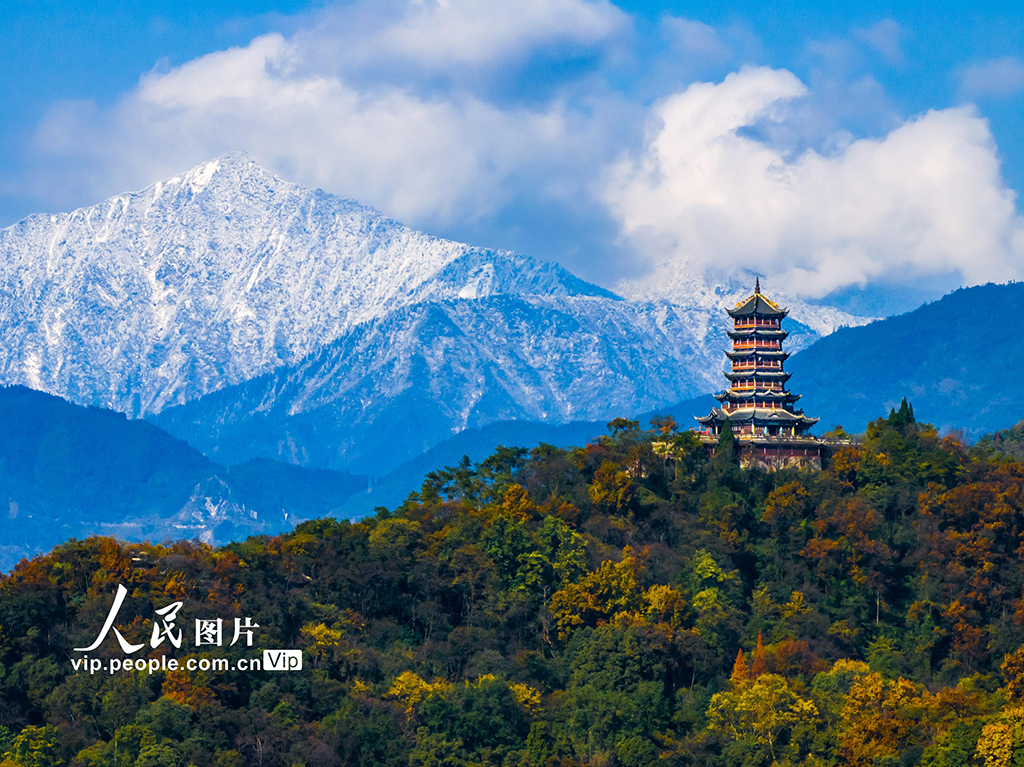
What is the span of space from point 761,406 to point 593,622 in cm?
3435

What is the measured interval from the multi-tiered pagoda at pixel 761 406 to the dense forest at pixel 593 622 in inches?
165

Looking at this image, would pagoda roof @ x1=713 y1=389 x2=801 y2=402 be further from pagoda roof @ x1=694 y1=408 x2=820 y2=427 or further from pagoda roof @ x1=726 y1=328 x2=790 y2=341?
pagoda roof @ x1=726 y1=328 x2=790 y2=341

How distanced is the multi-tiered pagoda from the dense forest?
419 cm

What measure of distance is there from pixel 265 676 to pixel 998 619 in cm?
4775

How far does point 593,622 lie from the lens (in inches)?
4466

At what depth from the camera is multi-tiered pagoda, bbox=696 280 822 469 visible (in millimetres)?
134125

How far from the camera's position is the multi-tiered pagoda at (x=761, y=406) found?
134m

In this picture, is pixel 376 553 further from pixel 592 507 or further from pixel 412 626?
pixel 592 507
